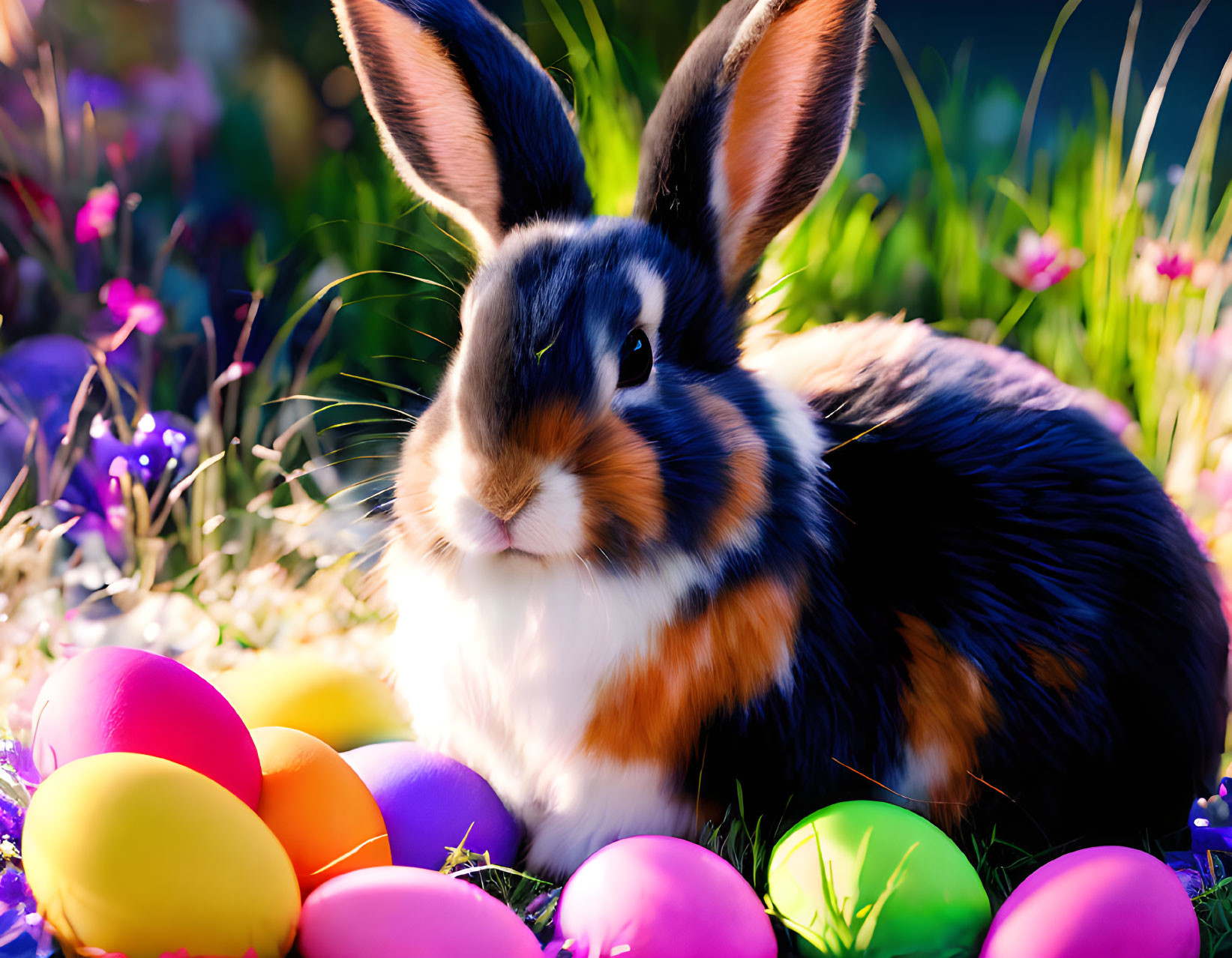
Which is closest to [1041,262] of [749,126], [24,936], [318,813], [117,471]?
[749,126]

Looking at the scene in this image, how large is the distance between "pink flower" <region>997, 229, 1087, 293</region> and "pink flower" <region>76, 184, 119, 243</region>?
263 cm

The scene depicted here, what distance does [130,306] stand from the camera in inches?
124

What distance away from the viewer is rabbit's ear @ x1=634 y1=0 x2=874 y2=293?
1.62 meters

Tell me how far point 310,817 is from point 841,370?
1181 mm

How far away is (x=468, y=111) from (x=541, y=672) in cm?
91

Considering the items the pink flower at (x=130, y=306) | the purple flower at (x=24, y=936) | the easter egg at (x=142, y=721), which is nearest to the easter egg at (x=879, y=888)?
the easter egg at (x=142, y=721)

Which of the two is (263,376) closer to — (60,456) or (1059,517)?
(60,456)

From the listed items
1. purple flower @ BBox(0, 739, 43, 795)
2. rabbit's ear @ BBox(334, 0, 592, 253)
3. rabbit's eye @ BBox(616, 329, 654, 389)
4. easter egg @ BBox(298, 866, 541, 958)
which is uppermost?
rabbit's ear @ BBox(334, 0, 592, 253)

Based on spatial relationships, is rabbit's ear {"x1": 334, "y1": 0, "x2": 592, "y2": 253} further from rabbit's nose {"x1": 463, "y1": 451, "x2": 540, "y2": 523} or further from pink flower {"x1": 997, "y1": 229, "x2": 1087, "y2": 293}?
pink flower {"x1": 997, "y1": 229, "x2": 1087, "y2": 293}

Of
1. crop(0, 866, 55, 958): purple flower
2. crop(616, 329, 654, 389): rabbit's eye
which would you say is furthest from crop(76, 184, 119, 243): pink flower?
crop(0, 866, 55, 958): purple flower

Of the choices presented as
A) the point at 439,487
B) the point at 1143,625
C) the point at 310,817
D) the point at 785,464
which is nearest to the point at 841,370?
the point at 785,464

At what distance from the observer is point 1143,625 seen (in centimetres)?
179

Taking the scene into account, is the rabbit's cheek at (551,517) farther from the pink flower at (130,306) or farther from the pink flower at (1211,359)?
the pink flower at (1211,359)

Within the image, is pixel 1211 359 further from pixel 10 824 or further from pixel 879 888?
pixel 10 824
